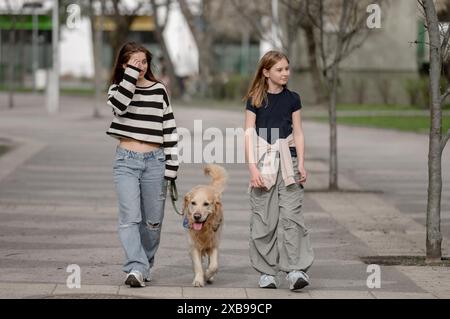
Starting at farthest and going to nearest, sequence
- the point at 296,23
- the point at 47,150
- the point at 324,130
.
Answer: the point at 324,130 → the point at 296,23 → the point at 47,150

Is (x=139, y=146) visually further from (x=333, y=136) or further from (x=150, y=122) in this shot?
(x=333, y=136)

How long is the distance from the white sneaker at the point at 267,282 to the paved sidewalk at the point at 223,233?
0.28ft

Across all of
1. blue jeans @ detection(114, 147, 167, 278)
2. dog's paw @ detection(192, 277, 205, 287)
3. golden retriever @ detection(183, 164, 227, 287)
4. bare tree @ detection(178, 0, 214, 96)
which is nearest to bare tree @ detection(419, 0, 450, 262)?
golden retriever @ detection(183, 164, 227, 287)

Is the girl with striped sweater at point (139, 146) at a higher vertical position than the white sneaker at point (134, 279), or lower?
higher

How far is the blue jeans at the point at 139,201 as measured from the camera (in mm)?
9641

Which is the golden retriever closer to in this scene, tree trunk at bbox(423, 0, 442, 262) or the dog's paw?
the dog's paw

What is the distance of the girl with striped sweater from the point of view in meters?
9.63

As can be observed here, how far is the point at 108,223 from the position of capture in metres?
13.8

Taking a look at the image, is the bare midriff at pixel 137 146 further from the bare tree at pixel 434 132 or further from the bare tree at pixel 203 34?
the bare tree at pixel 203 34

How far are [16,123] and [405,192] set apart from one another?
57.8 feet

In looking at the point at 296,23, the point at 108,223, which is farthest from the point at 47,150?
the point at 108,223

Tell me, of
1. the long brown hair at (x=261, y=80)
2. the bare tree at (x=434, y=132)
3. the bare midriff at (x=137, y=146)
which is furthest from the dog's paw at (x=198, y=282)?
the bare tree at (x=434, y=132)

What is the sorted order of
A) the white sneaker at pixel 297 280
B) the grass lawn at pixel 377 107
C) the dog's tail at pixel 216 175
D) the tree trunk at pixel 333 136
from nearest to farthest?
the white sneaker at pixel 297 280, the dog's tail at pixel 216 175, the tree trunk at pixel 333 136, the grass lawn at pixel 377 107
